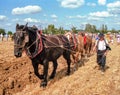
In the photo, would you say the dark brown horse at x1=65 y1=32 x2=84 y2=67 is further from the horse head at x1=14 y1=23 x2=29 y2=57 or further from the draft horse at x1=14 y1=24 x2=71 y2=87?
the horse head at x1=14 y1=23 x2=29 y2=57

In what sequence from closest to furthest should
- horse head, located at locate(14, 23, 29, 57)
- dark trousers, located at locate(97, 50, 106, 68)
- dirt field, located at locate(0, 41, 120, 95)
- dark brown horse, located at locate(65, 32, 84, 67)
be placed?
horse head, located at locate(14, 23, 29, 57) < dirt field, located at locate(0, 41, 120, 95) < dark trousers, located at locate(97, 50, 106, 68) < dark brown horse, located at locate(65, 32, 84, 67)

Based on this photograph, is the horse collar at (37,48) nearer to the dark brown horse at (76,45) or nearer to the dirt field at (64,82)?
the dirt field at (64,82)

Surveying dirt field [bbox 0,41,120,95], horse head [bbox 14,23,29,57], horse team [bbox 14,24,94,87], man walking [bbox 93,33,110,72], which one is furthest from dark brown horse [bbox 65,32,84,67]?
horse head [bbox 14,23,29,57]

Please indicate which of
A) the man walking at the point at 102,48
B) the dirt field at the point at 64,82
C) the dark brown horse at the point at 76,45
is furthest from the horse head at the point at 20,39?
the dark brown horse at the point at 76,45

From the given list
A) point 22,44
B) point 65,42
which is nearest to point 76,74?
point 65,42

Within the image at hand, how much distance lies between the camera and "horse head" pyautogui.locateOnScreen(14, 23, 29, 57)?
9.69m

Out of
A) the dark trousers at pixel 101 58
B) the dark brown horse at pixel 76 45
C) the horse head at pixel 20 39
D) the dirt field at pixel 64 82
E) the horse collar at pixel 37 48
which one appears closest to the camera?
the horse head at pixel 20 39

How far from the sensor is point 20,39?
32.1 feet

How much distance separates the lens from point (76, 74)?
1284 cm

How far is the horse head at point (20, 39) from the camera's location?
31.8 ft

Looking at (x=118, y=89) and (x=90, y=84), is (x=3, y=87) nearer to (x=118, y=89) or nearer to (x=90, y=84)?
(x=90, y=84)

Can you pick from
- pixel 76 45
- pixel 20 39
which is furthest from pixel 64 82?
pixel 76 45

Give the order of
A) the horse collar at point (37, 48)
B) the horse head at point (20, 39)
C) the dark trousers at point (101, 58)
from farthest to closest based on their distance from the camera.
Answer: the dark trousers at point (101, 58)
the horse collar at point (37, 48)
the horse head at point (20, 39)

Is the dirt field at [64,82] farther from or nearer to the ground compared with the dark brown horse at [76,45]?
nearer to the ground
